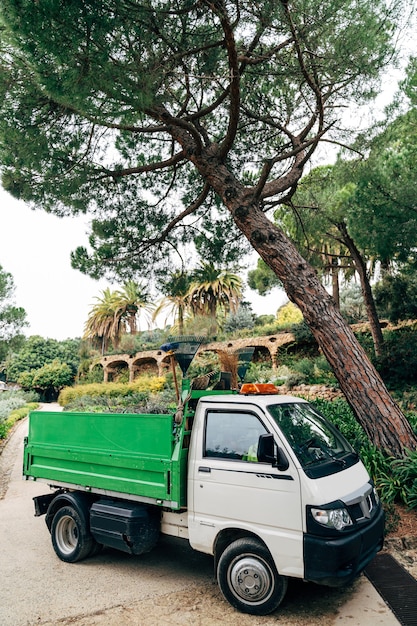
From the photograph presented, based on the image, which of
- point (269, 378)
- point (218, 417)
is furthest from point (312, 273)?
point (269, 378)

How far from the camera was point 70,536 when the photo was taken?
16.7ft

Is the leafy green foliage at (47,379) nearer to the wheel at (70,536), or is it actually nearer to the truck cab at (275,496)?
the wheel at (70,536)

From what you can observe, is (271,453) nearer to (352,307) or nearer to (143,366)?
(352,307)

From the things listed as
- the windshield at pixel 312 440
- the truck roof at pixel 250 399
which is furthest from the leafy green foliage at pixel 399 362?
the truck roof at pixel 250 399

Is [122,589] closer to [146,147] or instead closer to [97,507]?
[97,507]

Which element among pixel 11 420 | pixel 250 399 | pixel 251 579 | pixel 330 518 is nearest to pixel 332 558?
pixel 330 518

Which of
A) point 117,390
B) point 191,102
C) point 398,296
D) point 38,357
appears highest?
point 191,102

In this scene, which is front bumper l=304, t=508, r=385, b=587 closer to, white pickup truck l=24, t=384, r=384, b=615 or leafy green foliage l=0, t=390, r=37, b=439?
white pickup truck l=24, t=384, r=384, b=615

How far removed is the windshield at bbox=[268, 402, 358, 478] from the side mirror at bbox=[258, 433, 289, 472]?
0.13 m

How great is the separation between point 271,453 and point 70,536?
302 centimetres

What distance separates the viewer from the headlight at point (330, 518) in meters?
3.38

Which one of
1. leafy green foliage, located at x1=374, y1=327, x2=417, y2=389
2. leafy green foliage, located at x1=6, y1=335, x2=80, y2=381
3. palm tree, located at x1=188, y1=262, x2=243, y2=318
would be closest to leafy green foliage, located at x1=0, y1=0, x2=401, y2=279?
leafy green foliage, located at x1=374, y1=327, x2=417, y2=389

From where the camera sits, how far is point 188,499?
4055mm

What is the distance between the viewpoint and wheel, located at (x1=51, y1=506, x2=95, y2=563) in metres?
A: 4.80
